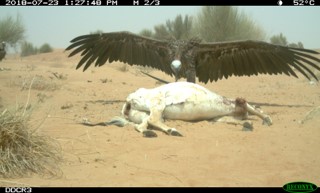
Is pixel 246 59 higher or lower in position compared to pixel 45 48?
higher

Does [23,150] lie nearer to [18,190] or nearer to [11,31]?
[18,190]

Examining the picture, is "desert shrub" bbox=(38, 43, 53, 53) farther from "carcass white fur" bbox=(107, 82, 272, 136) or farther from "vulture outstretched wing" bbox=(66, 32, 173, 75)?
"carcass white fur" bbox=(107, 82, 272, 136)

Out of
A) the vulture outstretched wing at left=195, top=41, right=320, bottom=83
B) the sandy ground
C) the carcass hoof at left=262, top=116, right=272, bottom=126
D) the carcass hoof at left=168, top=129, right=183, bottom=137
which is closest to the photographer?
the sandy ground

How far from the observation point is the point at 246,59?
9.92m

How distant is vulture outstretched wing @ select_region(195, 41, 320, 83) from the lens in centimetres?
938

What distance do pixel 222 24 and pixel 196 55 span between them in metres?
19.8

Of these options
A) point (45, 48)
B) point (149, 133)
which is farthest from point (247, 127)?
point (45, 48)

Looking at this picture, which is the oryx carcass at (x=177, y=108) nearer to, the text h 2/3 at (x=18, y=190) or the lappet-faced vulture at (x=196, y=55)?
the text h 2/3 at (x=18, y=190)

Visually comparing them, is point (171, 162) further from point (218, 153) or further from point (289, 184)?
point (289, 184)

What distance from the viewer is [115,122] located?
20.4 feet

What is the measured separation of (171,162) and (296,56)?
594 cm

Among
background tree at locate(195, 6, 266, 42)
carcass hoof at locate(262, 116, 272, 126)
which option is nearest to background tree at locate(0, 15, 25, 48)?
background tree at locate(195, 6, 266, 42)

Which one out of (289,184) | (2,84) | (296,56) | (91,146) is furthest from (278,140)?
(2,84)

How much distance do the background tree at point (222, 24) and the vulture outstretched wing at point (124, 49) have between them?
1874 centimetres
